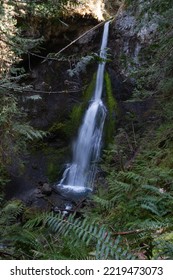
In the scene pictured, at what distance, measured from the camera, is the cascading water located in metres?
11.8

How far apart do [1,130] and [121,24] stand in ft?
33.9

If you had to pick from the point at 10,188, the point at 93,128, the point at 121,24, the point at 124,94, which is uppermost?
the point at 121,24

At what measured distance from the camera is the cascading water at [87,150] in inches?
463

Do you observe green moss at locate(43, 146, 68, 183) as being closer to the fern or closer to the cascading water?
the cascading water

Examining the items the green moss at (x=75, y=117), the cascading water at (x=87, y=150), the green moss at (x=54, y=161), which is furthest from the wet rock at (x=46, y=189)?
the green moss at (x=75, y=117)

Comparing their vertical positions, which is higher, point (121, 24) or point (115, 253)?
point (121, 24)

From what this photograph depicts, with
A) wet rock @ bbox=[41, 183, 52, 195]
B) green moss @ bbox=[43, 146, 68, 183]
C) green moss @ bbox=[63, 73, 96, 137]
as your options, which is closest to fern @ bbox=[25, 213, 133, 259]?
wet rock @ bbox=[41, 183, 52, 195]

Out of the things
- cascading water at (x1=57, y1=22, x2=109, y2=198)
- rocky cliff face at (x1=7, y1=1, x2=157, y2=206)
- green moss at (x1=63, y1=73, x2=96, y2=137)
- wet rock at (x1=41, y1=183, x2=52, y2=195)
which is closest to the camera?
wet rock at (x1=41, y1=183, x2=52, y2=195)

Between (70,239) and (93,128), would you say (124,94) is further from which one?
(70,239)

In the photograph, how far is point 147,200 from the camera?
351cm

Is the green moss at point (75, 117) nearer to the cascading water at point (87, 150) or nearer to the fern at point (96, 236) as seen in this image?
the cascading water at point (87, 150)
